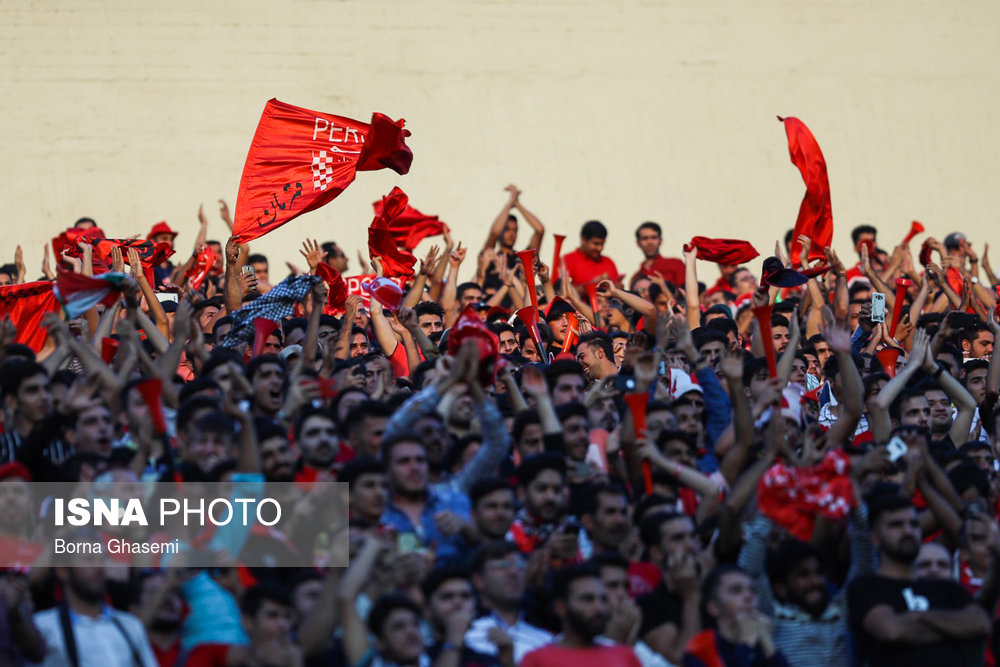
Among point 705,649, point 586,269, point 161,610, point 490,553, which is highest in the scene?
point 586,269

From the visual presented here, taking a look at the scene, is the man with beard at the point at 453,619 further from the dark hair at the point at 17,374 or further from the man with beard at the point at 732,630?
the dark hair at the point at 17,374

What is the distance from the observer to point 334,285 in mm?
11055

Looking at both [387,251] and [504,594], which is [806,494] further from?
[387,251]

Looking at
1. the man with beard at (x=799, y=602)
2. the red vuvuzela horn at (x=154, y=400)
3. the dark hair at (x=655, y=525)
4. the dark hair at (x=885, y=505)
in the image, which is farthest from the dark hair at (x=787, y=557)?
the red vuvuzela horn at (x=154, y=400)

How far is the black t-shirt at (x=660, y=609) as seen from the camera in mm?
6512

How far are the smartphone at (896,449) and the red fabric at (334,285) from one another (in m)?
4.61

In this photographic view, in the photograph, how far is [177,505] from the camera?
6.73 metres

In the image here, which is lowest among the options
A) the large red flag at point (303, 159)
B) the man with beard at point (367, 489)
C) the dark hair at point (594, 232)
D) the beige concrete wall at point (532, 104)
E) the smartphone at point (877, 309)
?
the man with beard at point (367, 489)

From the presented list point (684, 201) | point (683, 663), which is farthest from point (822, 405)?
point (684, 201)

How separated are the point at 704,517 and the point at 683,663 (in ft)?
3.71

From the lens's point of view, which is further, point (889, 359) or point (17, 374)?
point (889, 359)

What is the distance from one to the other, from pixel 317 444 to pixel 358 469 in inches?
21.5

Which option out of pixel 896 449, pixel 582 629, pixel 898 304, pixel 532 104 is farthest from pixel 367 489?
pixel 532 104

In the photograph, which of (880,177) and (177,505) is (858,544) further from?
(880,177)
